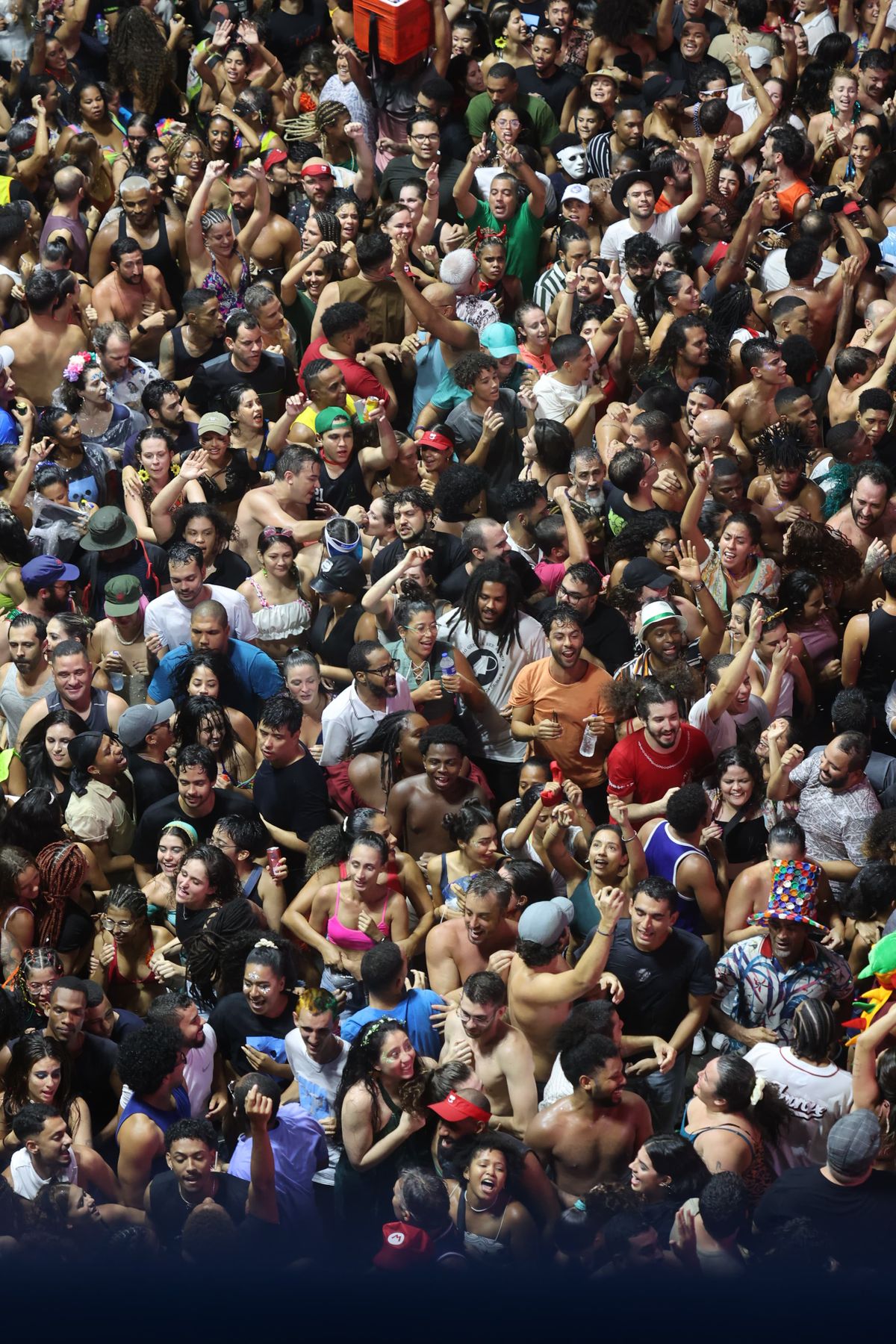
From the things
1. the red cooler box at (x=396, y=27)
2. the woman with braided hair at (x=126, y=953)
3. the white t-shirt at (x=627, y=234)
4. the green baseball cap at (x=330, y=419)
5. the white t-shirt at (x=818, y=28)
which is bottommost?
the woman with braided hair at (x=126, y=953)

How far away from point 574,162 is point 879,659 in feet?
14.6

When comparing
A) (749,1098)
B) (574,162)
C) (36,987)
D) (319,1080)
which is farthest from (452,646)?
(574,162)

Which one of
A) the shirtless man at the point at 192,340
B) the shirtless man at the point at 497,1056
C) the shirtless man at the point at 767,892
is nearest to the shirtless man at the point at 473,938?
the shirtless man at the point at 497,1056

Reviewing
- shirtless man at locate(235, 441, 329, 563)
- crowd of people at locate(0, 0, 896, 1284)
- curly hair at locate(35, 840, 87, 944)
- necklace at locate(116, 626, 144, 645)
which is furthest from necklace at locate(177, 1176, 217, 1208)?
shirtless man at locate(235, 441, 329, 563)

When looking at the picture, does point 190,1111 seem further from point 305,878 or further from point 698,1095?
point 698,1095

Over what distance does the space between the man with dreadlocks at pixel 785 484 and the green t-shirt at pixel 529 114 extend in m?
3.52

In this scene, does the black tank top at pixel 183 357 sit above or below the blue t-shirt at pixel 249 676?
above

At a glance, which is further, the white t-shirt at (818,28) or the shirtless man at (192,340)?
the white t-shirt at (818,28)

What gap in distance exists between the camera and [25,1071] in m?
4.77

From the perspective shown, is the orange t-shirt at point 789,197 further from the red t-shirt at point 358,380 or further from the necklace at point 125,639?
the necklace at point 125,639

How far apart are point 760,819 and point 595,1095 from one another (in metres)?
1.50

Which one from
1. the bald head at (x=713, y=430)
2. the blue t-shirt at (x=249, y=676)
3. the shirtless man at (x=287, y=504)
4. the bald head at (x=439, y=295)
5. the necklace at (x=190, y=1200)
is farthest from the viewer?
the bald head at (x=439, y=295)

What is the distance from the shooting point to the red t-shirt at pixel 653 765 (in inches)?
229

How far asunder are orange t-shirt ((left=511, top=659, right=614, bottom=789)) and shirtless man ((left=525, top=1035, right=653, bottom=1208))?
1.63m
